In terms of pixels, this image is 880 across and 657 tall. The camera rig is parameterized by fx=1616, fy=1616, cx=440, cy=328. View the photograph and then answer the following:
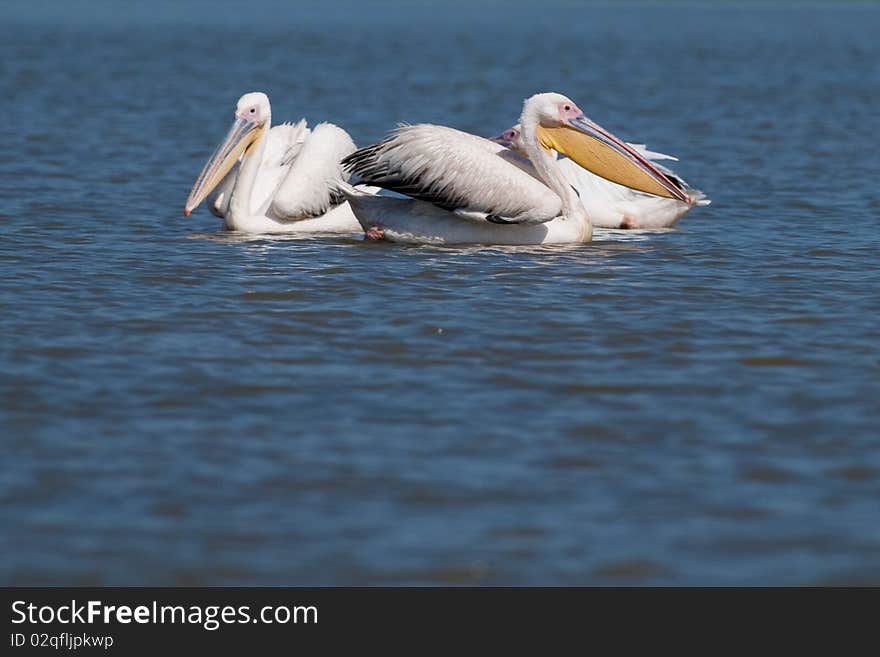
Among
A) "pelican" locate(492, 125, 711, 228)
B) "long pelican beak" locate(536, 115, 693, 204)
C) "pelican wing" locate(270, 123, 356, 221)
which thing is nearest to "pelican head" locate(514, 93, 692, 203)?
"long pelican beak" locate(536, 115, 693, 204)

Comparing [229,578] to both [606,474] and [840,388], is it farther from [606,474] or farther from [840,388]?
[840,388]

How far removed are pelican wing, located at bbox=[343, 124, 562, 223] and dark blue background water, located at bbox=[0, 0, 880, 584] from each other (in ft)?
0.79

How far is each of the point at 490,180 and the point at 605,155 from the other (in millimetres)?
899

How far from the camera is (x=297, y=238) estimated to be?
342 inches

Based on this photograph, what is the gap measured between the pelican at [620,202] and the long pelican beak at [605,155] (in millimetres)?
339

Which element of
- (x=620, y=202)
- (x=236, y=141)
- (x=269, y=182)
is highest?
(x=236, y=141)

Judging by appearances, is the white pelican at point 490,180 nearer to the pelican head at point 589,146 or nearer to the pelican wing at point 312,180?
the pelican head at point 589,146

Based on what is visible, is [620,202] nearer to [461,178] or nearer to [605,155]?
[605,155]

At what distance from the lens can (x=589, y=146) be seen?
8.59m

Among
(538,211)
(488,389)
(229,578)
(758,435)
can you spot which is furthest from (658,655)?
(538,211)

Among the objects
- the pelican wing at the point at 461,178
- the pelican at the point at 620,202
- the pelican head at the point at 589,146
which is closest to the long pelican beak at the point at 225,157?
the pelican wing at the point at 461,178

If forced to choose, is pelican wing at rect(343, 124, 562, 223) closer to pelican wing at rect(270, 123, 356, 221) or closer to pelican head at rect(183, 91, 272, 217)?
pelican wing at rect(270, 123, 356, 221)

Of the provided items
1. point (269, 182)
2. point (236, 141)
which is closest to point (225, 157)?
point (236, 141)

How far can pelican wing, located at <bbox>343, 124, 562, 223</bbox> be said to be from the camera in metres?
8.02
